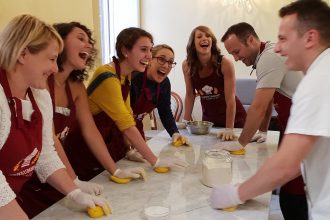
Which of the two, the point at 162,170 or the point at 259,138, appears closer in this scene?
the point at 162,170

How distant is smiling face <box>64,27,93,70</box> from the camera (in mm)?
1514

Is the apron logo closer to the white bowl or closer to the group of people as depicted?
the group of people

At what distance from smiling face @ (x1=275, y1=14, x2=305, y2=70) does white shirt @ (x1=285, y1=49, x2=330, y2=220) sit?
0.25 ft

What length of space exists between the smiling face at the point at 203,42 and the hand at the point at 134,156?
42.0 inches

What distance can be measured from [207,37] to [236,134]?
771 millimetres

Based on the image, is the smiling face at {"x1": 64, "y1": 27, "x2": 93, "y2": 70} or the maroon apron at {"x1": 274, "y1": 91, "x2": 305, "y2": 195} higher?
the smiling face at {"x1": 64, "y1": 27, "x2": 93, "y2": 70}

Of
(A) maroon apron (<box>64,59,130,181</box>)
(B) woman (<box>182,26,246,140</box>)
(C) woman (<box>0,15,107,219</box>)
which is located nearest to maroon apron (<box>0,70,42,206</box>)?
(C) woman (<box>0,15,107,219</box>)

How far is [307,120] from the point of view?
A: 91 centimetres

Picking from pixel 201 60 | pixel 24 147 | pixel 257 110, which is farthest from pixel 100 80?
pixel 201 60

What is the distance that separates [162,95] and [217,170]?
917 mm

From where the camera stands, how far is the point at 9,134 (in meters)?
0.99

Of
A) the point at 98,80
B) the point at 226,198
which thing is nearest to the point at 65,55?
the point at 98,80

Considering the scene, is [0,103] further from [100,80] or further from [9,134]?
[100,80]

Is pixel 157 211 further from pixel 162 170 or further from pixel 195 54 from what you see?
pixel 195 54
